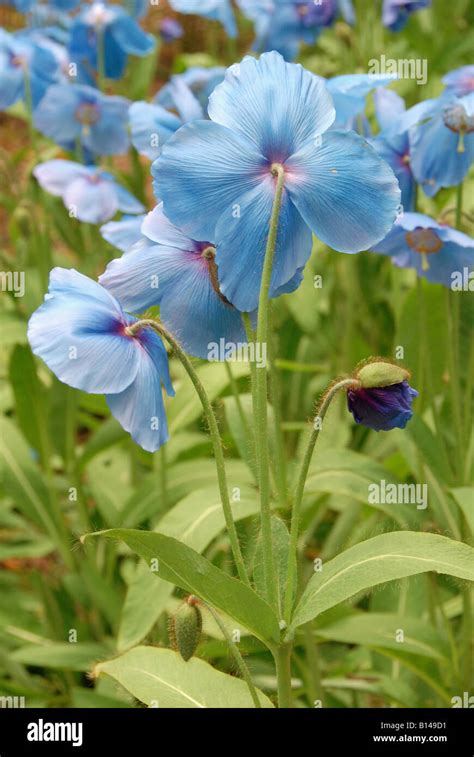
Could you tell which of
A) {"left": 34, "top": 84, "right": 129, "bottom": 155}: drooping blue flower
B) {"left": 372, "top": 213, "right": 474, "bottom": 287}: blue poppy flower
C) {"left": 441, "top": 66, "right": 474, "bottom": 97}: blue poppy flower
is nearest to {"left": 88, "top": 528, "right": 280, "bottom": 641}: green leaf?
{"left": 372, "top": 213, "right": 474, "bottom": 287}: blue poppy flower

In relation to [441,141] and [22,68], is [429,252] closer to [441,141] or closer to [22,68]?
[441,141]

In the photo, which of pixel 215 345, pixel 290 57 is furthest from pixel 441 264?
pixel 290 57

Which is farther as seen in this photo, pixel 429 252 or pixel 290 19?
pixel 290 19

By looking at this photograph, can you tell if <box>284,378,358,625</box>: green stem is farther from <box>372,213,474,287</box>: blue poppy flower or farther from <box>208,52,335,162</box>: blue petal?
<box>372,213,474,287</box>: blue poppy flower

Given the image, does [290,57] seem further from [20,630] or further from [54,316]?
[54,316]

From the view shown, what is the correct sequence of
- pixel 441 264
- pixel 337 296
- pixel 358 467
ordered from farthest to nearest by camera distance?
1. pixel 337 296
2. pixel 358 467
3. pixel 441 264

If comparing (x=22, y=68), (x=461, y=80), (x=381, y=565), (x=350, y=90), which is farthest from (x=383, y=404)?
(x=22, y=68)
